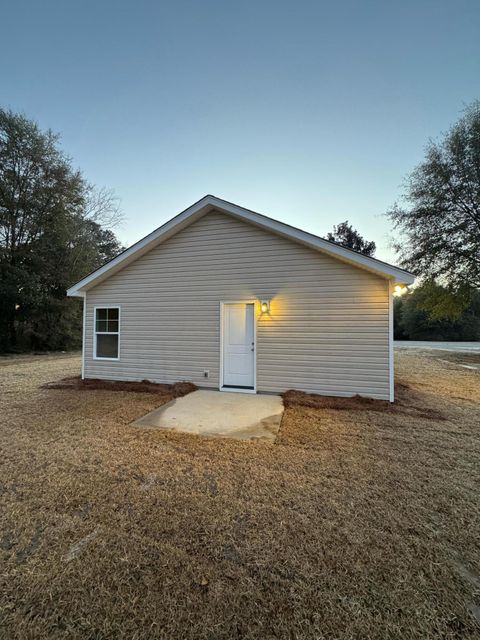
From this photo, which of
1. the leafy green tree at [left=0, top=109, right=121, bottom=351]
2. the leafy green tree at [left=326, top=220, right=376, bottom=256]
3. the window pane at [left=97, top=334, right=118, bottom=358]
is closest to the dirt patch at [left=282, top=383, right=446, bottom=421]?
the window pane at [left=97, top=334, right=118, bottom=358]

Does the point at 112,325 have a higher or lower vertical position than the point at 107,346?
higher

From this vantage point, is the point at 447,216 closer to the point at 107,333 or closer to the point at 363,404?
the point at 363,404

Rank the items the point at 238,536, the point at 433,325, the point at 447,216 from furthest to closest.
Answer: the point at 433,325
the point at 447,216
the point at 238,536

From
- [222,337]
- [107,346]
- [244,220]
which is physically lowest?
[107,346]

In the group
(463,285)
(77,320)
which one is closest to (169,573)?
(463,285)

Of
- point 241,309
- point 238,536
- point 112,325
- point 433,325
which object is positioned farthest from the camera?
point 433,325

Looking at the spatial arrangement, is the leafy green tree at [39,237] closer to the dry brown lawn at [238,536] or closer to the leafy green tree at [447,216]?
the dry brown lawn at [238,536]

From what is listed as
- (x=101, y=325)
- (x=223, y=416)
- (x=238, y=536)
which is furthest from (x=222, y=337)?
(x=238, y=536)

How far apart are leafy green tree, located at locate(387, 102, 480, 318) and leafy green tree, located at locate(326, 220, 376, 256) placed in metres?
14.5

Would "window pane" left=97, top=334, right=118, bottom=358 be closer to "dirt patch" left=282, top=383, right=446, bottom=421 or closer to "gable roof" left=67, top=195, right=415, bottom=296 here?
"gable roof" left=67, top=195, right=415, bottom=296

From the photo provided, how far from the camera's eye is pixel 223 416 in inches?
183

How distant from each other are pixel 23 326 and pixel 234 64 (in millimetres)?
17079

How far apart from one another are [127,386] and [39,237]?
47.2 feet

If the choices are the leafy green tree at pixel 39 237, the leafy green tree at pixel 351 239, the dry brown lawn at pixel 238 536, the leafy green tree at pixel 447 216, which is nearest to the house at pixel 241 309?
the dry brown lawn at pixel 238 536
